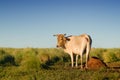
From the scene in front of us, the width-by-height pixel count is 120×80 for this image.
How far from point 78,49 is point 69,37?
131cm

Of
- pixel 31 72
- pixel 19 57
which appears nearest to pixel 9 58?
pixel 19 57

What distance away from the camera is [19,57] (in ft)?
117

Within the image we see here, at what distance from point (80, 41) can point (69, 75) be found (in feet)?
17.0

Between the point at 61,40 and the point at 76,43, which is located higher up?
the point at 61,40

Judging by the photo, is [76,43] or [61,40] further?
[61,40]

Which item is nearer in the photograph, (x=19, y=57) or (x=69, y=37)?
(x=69, y=37)

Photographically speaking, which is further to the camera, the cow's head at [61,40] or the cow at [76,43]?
the cow's head at [61,40]

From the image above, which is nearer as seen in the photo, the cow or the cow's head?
the cow

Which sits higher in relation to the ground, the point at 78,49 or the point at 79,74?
the point at 78,49

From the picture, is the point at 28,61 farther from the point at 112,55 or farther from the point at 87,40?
the point at 112,55

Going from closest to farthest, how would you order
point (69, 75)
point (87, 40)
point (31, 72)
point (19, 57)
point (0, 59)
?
point (69, 75) < point (31, 72) < point (87, 40) < point (0, 59) < point (19, 57)

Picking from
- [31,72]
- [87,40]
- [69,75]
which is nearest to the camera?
[69,75]

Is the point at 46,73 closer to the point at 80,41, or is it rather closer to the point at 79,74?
the point at 79,74

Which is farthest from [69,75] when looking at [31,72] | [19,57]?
[19,57]
